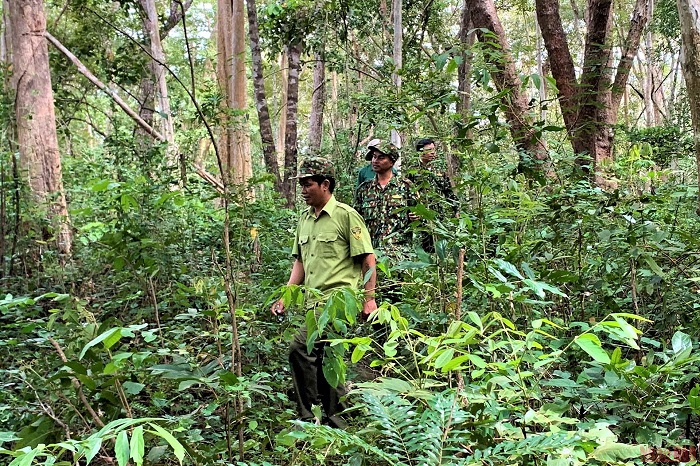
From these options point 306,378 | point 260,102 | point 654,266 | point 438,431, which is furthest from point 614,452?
point 260,102

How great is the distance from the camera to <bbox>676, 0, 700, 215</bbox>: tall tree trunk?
2.80 metres

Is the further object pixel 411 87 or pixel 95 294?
pixel 95 294

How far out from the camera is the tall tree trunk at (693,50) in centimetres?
280

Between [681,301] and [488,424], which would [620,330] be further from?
[681,301]

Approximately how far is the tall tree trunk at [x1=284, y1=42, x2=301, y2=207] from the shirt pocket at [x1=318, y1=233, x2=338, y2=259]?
5.93m

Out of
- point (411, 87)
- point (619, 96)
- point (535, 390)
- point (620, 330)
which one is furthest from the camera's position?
point (619, 96)

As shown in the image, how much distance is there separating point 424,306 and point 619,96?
4805 millimetres

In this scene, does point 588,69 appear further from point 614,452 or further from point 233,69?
point 233,69

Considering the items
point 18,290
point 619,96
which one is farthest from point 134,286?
point 619,96

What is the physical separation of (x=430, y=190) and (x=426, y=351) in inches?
47.5

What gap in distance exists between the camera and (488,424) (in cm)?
182

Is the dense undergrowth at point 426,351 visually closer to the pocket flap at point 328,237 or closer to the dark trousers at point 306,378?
the dark trousers at point 306,378

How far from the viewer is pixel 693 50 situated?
111 inches

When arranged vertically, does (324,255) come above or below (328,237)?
below
